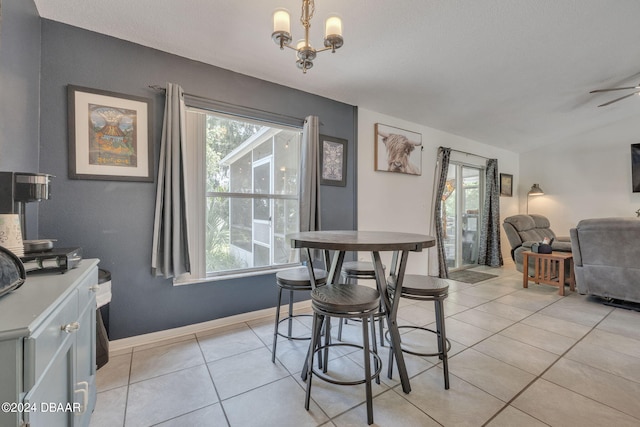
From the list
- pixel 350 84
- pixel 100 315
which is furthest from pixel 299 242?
pixel 350 84

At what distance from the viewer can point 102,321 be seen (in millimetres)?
1928

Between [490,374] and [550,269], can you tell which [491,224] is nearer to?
[550,269]

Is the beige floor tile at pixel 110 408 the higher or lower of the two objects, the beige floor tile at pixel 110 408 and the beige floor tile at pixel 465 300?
the higher

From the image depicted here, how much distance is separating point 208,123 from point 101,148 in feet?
2.83

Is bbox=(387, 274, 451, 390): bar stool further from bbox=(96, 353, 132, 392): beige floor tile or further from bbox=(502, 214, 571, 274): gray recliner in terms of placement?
bbox=(502, 214, 571, 274): gray recliner

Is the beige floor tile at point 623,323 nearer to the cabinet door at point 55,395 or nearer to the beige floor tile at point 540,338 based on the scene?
the beige floor tile at point 540,338

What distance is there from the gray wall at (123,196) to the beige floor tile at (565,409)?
2.22 metres

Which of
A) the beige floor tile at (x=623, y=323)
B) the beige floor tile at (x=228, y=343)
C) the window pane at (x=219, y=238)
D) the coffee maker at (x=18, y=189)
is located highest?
the coffee maker at (x=18, y=189)

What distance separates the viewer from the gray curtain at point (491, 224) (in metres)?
5.41

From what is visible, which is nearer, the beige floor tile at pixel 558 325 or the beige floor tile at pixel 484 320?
the beige floor tile at pixel 558 325

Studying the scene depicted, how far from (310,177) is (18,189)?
2.13 m

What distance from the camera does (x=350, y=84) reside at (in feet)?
9.91

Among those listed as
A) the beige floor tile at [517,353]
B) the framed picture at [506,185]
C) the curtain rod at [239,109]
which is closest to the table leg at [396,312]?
the beige floor tile at [517,353]

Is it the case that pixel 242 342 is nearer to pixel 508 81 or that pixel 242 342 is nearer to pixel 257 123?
pixel 257 123
